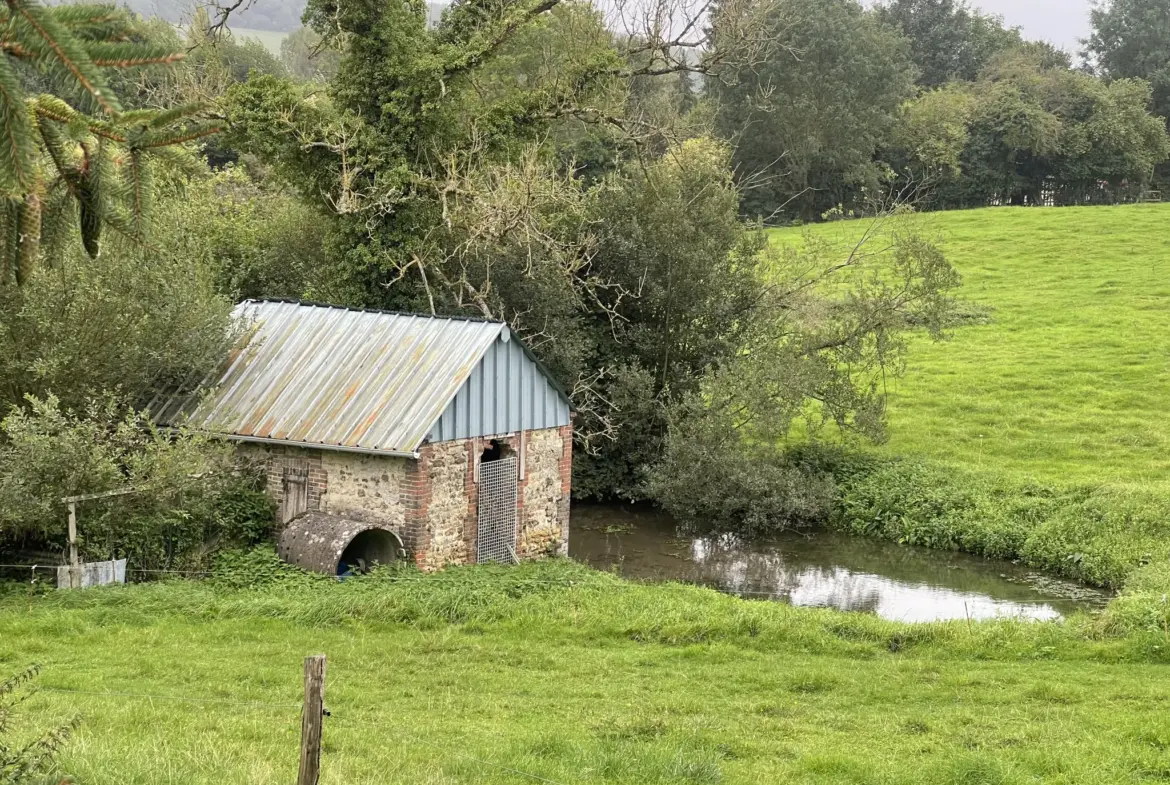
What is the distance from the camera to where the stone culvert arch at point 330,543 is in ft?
60.9

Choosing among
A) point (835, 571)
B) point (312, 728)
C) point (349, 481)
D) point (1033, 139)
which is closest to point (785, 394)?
point (835, 571)

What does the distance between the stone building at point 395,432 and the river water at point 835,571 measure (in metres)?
3.27

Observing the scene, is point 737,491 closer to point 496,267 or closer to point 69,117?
point 496,267

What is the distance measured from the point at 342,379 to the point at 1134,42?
64.6 m

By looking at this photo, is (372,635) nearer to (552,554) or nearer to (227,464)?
(227,464)

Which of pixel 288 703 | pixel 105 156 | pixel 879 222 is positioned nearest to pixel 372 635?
pixel 288 703

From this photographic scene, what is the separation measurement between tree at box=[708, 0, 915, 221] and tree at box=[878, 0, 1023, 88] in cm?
1275

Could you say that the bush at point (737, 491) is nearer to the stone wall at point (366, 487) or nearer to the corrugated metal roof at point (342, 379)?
the corrugated metal roof at point (342, 379)

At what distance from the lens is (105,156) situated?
5.75 m

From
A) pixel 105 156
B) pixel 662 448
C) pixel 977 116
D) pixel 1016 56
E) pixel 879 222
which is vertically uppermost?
pixel 1016 56

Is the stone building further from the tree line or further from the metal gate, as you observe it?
the tree line

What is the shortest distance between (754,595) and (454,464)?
22.0 ft

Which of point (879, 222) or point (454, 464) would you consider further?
point (879, 222)

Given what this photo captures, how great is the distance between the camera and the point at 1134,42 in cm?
6900
